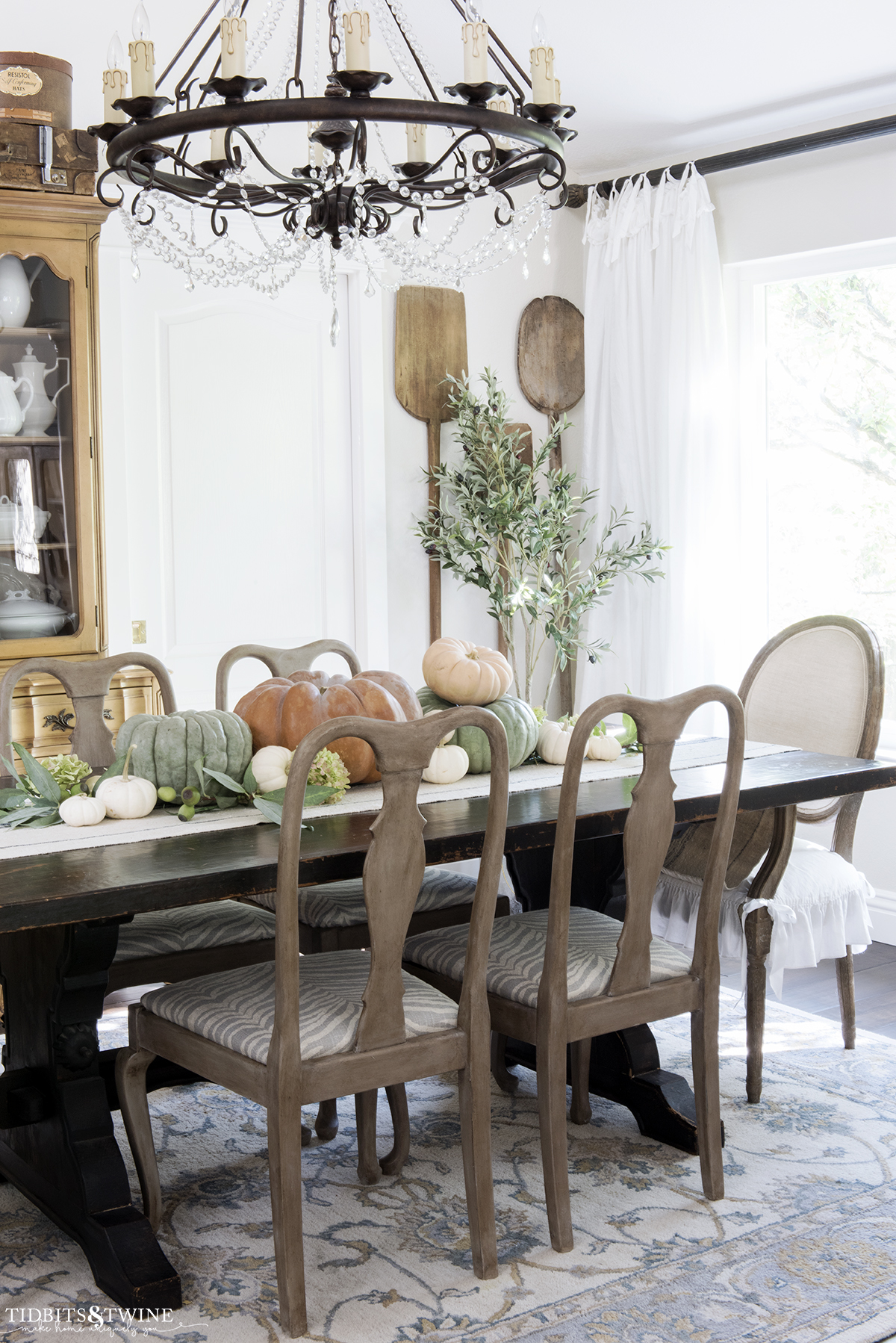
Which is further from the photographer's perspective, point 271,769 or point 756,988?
point 756,988

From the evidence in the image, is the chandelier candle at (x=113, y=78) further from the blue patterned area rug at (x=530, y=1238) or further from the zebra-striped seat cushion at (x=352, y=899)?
the blue patterned area rug at (x=530, y=1238)

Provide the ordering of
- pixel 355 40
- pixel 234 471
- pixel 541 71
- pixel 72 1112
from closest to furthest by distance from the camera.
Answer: pixel 355 40
pixel 541 71
pixel 72 1112
pixel 234 471

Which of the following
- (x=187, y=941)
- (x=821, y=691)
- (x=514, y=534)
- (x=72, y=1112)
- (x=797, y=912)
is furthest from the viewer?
(x=514, y=534)

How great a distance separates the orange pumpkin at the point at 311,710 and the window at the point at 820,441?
228cm

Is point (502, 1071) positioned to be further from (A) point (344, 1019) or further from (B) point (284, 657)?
(B) point (284, 657)

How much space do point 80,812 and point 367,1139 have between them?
2.64 feet

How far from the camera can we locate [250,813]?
90.0 inches

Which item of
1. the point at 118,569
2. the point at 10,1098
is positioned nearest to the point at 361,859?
the point at 10,1098

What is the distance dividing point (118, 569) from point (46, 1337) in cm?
247

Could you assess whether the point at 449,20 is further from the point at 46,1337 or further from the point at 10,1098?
the point at 46,1337

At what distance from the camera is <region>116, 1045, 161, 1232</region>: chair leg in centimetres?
216

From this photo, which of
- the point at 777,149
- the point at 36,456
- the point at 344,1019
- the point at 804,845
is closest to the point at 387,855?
the point at 344,1019

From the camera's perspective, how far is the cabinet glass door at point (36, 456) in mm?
3562

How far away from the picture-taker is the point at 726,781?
2264 millimetres
